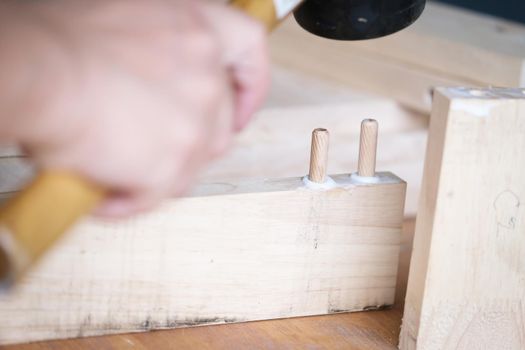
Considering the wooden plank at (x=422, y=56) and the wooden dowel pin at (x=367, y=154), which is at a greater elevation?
the wooden plank at (x=422, y=56)

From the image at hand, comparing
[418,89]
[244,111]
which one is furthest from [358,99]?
[244,111]

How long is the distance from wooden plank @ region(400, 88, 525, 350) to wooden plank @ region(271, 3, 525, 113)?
1.50ft

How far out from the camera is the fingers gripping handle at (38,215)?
1.58 feet

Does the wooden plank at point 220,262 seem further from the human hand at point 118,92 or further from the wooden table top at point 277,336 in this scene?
the human hand at point 118,92

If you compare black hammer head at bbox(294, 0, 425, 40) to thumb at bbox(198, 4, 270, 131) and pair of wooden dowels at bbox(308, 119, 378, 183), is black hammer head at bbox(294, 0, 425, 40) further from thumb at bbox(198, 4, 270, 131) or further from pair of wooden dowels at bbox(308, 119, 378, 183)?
thumb at bbox(198, 4, 270, 131)

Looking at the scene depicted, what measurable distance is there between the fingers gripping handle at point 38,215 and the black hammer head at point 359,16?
1.35 ft

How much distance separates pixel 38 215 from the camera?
498 millimetres

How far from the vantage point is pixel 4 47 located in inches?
18.3

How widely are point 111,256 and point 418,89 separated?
0.75 m

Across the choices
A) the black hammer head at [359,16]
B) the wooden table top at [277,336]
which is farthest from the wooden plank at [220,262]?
the black hammer head at [359,16]

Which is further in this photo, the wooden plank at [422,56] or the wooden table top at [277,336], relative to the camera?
the wooden plank at [422,56]

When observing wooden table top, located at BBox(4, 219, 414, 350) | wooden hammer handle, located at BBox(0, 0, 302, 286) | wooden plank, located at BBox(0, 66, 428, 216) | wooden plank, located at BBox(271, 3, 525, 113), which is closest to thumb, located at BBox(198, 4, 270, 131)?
wooden hammer handle, located at BBox(0, 0, 302, 286)

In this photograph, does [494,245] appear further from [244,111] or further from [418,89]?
[418,89]

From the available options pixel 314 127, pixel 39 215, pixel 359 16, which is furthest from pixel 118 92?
pixel 314 127
